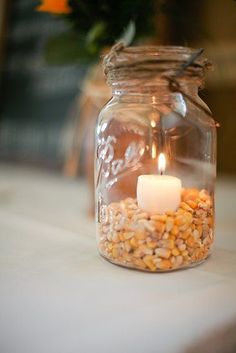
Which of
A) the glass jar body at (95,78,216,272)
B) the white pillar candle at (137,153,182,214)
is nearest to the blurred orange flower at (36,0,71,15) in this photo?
the glass jar body at (95,78,216,272)

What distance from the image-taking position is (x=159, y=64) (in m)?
0.42

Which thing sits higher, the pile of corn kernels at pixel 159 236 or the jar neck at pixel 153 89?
the jar neck at pixel 153 89

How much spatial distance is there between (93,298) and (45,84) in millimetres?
1071

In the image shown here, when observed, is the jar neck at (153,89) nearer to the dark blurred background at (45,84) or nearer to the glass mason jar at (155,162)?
the glass mason jar at (155,162)

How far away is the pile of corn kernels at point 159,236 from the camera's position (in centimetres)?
41

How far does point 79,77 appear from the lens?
48.2 inches

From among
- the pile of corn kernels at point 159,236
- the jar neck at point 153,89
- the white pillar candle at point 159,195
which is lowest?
the pile of corn kernels at point 159,236

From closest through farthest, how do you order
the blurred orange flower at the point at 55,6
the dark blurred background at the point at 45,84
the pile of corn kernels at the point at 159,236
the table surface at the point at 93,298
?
1. the table surface at the point at 93,298
2. the pile of corn kernels at the point at 159,236
3. the blurred orange flower at the point at 55,6
4. the dark blurred background at the point at 45,84

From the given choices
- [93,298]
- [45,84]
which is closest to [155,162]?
[93,298]

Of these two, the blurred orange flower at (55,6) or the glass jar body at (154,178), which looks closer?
the glass jar body at (154,178)

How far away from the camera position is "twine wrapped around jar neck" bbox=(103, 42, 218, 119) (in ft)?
1.37

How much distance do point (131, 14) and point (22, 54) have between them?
907 mm

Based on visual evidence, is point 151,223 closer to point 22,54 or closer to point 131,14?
point 131,14

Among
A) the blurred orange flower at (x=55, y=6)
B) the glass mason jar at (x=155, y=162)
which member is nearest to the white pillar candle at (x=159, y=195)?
the glass mason jar at (x=155, y=162)
